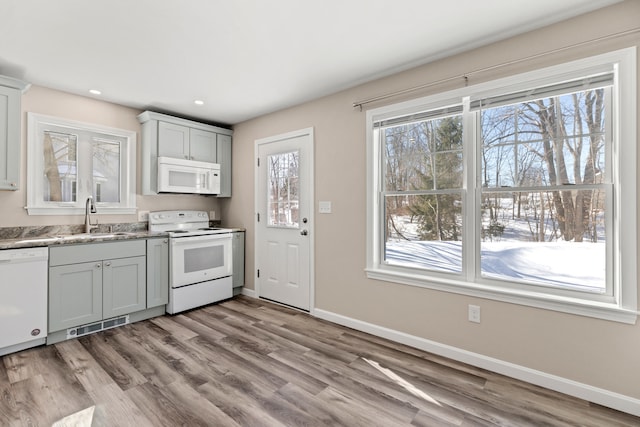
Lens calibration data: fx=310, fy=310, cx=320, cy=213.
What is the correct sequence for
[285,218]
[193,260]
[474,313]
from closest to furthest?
1. [474,313]
2. [193,260]
3. [285,218]

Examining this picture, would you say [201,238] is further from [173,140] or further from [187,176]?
[173,140]

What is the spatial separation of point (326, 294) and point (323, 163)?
55.5 inches

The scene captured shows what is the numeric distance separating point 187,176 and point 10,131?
161 centimetres

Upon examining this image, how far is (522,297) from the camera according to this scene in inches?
84.7

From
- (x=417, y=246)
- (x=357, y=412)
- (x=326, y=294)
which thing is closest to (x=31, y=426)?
(x=357, y=412)

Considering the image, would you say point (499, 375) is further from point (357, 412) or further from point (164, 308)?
point (164, 308)

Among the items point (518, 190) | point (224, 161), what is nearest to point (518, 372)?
point (518, 190)

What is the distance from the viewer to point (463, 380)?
2154 millimetres

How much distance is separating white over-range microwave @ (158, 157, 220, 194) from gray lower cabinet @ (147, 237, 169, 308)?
0.69m

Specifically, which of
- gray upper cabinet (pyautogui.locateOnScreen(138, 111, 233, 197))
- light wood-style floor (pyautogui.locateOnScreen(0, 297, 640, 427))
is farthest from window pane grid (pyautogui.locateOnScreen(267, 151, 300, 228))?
light wood-style floor (pyautogui.locateOnScreen(0, 297, 640, 427))

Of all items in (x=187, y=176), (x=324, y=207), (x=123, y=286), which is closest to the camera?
(x=123, y=286)

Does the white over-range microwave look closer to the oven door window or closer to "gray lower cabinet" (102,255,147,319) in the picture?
the oven door window

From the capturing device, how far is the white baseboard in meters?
1.85

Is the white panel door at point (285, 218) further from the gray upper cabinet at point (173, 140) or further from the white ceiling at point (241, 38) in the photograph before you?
the gray upper cabinet at point (173, 140)
